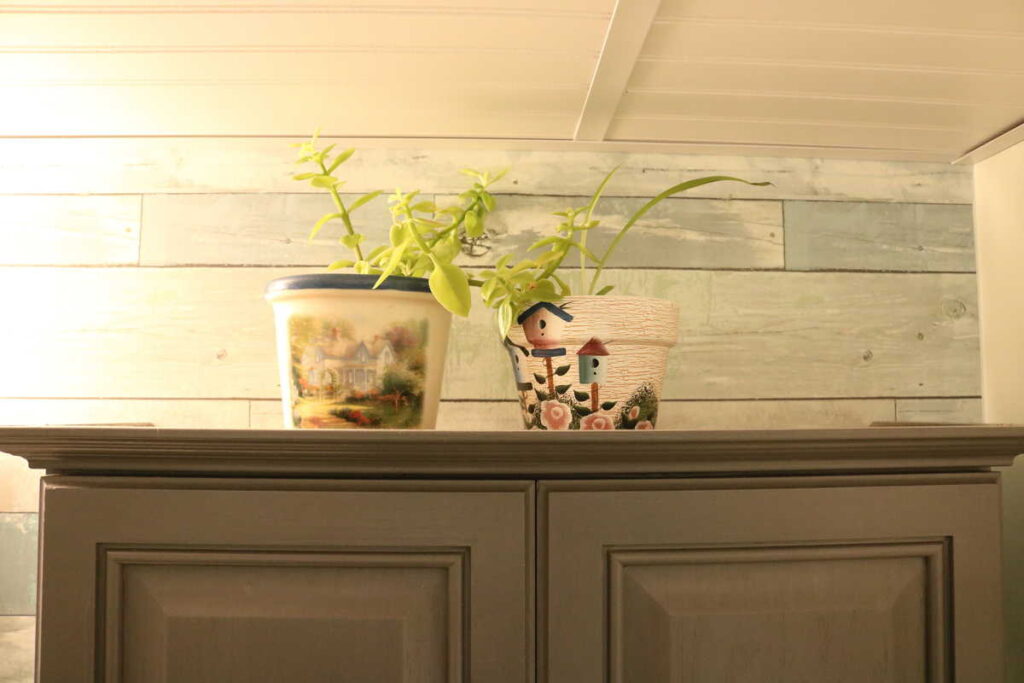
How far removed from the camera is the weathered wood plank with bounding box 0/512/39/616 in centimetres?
107

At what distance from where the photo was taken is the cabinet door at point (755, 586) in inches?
25.5

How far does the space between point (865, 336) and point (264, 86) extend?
0.89 meters

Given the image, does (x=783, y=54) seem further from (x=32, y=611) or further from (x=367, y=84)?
(x=32, y=611)

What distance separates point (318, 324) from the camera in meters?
0.77

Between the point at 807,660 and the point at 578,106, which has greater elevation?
the point at 578,106

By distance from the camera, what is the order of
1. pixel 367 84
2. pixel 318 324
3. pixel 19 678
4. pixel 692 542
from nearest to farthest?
pixel 692 542 → pixel 318 324 → pixel 367 84 → pixel 19 678

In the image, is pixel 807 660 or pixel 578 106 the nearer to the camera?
pixel 807 660

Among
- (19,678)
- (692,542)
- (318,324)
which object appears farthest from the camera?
(19,678)

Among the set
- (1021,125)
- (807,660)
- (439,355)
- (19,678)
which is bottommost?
(19,678)

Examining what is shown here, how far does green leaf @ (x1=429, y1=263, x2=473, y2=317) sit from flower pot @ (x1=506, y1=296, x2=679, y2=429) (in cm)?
9

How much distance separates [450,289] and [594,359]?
6.6 inches

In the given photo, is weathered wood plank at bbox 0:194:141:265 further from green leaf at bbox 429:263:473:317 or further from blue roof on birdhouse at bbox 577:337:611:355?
blue roof on birdhouse at bbox 577:337:611:355

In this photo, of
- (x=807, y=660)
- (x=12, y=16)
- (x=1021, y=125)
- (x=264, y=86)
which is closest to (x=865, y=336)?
(x=1021, y=125)

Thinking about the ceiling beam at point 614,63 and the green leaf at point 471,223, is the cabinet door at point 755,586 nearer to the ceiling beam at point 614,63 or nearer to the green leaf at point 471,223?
the green leaf at point 471,223
